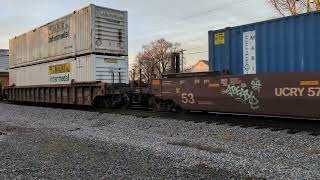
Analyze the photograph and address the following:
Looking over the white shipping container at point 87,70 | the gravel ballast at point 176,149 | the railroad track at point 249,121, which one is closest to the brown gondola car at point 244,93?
the railroad track at point 249,121

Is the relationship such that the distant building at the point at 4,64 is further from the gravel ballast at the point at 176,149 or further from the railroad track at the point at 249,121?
the gravel ballast at the point at 176,149

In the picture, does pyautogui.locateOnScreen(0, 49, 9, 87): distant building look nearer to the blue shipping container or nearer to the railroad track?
the railroad track

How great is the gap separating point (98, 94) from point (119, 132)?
6.44m

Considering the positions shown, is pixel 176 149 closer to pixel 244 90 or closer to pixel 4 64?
pixel 244 90

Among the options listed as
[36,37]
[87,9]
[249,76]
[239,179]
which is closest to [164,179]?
[239,179]

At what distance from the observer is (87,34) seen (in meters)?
17.3

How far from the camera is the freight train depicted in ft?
33.3

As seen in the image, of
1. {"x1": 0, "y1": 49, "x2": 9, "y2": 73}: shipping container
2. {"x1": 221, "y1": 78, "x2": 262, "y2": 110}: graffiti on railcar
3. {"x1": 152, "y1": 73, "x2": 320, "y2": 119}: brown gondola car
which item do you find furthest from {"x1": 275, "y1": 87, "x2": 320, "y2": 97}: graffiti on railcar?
{"x1": 0, "y1": 49, "x2": 9, "y2": 73}: shipping container

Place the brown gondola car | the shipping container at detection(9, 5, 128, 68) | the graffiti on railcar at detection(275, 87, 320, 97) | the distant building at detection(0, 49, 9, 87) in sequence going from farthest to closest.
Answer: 1. the distant building at detection(0, 49, 9, 87)
2. the shipping container at detection(9, 5, 128, 68)
3. the brown gondola car
4. the graffiti on railcar at detection(275, 87, 320, 97)

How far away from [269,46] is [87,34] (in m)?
8.82

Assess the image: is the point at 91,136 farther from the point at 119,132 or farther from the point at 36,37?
the point at 36,37

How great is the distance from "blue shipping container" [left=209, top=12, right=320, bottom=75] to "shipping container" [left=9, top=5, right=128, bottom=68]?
6101mm

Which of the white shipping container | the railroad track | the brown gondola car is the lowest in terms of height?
the railroad track

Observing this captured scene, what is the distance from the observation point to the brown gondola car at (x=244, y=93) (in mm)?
9656
